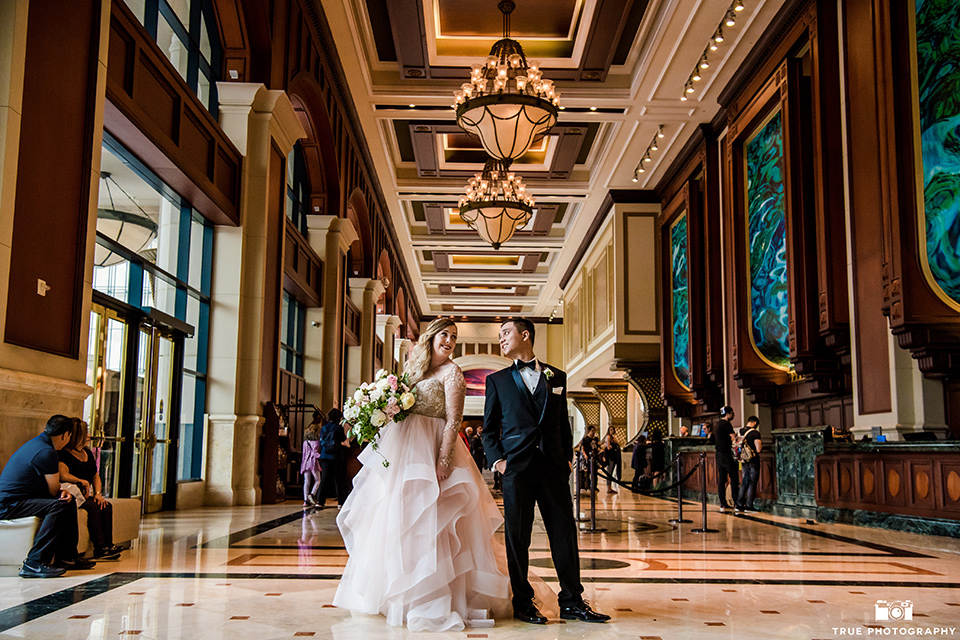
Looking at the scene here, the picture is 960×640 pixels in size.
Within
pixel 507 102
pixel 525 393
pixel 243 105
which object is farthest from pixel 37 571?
pixel 507 102

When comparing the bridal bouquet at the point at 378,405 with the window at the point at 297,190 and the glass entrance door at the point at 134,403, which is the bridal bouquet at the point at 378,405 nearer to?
the glass entrance door at the point at 134,403

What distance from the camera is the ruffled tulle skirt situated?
11.9 feet

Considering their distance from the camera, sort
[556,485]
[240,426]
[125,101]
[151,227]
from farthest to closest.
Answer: [240,426]
[151,227]
[125,101]
[556,485]

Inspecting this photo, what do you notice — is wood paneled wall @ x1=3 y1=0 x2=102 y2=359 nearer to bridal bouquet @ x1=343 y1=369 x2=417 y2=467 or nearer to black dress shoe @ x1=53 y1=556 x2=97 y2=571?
black dress shoe @ x1=53 y1=556 x2=97 y2=571

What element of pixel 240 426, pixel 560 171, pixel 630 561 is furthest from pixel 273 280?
pixel 560 171

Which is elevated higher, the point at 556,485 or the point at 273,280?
the point at 273,280

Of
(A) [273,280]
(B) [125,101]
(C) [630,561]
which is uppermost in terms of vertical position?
(B) [125,101]

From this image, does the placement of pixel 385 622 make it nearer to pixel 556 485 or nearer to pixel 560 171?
pixel 556 485

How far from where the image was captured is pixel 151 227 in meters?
8.88

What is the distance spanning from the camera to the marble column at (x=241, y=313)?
32.4 feet

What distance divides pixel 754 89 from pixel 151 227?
8.54 meters

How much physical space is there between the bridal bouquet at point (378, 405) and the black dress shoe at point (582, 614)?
103 cm

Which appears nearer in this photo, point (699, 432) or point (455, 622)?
point (455, 622)

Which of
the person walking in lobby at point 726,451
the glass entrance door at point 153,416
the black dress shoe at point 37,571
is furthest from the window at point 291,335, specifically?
the black dress shoe at point 37,571
